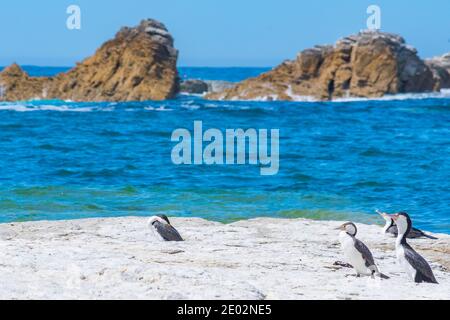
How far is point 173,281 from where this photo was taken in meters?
7.80

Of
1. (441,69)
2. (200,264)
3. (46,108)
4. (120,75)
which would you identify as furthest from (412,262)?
(441,69)

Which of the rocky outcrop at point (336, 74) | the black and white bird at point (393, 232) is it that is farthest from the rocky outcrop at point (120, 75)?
the black and white bird at point (393, 232)

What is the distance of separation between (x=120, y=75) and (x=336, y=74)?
14.3 m

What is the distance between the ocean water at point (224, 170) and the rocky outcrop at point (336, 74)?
14.2 m

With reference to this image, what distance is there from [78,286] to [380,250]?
174 inches

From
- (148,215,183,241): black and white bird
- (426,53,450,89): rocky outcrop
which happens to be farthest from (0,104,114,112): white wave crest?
(148,215,183,241): black and white bird

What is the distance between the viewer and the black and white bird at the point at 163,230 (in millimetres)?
10781

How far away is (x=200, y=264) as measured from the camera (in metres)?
9.01

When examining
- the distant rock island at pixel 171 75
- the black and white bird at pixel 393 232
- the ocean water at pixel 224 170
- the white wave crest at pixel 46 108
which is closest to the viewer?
the black and white bird at pixel 393 232

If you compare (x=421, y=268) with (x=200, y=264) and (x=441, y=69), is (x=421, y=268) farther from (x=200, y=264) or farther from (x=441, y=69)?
(x=441, y=69)

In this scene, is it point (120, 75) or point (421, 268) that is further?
point (120, 75)

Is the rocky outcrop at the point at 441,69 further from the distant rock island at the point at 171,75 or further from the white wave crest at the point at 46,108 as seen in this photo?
the white wave crest at the point at 46,108

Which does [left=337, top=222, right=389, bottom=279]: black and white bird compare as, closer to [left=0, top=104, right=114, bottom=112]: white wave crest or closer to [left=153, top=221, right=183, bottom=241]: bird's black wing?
[left=153, top=221, right=183, bottom=241]: bird's black wing
